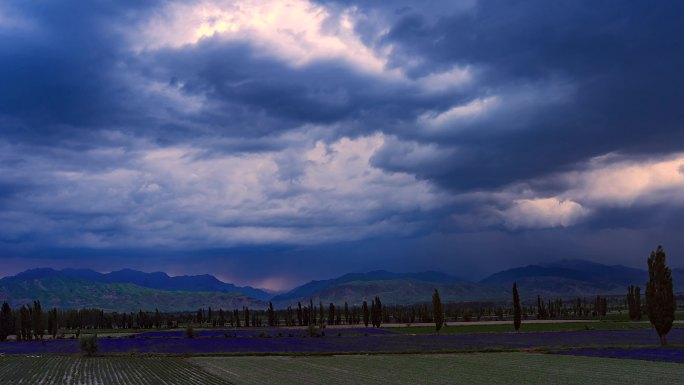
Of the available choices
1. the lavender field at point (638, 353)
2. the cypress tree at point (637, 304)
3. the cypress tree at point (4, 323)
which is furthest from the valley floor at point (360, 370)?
the cypress tree at point (637, 304)

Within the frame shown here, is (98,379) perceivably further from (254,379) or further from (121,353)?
(121,353)

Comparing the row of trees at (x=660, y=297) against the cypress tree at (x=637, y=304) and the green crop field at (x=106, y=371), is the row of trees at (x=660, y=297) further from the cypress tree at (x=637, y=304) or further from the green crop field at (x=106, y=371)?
the cypress tree at (x=637, y=304)

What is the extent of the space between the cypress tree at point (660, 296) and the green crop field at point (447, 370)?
1950 centimetres

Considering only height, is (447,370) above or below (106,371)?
above

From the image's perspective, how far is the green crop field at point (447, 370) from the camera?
50.3 meters

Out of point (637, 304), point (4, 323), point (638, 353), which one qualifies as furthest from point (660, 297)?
point (4, 323)

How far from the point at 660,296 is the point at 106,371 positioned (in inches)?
2760

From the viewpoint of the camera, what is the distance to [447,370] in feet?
193

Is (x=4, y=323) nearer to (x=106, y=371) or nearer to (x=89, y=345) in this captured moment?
(x=89, y=345)

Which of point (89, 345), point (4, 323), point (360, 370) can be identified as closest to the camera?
point (360, 370)

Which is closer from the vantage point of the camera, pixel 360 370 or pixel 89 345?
pixel 360 370

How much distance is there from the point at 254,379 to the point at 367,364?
16.5 m

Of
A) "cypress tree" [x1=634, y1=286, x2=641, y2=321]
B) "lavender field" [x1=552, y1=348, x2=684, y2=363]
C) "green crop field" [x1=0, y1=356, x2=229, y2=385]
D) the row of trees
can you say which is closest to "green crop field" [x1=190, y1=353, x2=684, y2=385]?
"green crop field" [x1=0, y1=356, x2=229, y2=385]

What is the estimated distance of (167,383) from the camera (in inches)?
2109
